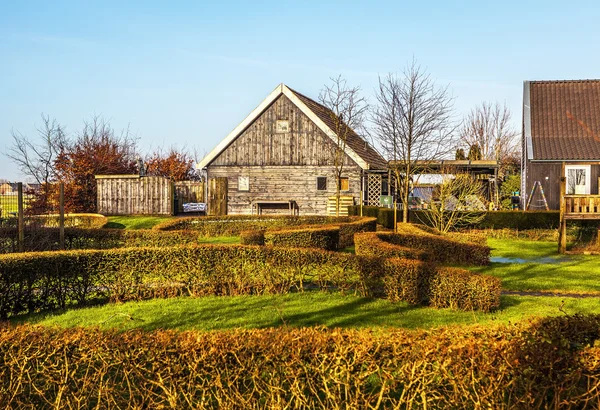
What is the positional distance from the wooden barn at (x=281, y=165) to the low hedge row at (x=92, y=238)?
17.7m

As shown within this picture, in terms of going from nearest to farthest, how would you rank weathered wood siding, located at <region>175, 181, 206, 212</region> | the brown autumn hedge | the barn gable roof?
the brown autumn hedge → the barn gable roof → weathered wood siding, located at <region>175, 181, 206, 212</region>

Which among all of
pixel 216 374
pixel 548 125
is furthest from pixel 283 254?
pixel 548 125

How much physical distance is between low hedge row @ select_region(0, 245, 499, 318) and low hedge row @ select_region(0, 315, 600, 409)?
5.80 m

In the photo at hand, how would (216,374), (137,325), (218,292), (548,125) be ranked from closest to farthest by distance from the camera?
1. (216,374)
2. (137,325)
3. (218,292)
4. (548,125)

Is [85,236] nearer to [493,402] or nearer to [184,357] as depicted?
[184,357]

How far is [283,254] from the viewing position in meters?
11.6

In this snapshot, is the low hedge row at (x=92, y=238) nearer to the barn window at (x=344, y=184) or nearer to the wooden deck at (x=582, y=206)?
the wooden deck at (x=582, y=206)

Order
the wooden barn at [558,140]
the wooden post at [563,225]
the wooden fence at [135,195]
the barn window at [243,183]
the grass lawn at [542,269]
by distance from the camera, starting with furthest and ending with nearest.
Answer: the wooden fence at [135,195] → the barn window at [243,183] → the wooden barn at [558,140] → the wooden post at [563,225] → the grass lawn at [542,269]

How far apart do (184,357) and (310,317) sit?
509 cm

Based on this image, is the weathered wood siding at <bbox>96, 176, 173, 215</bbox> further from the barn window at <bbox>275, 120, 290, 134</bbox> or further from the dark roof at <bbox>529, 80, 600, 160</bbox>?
the dark roof at <bbox>529, 80, 600, 160</bbox>

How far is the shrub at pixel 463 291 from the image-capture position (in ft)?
31.6

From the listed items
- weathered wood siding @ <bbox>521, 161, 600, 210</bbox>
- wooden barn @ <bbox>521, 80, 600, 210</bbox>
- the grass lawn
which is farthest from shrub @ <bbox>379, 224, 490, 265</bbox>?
weathered wood siding @ <bbox>521, 161, 600, 210</bbox>

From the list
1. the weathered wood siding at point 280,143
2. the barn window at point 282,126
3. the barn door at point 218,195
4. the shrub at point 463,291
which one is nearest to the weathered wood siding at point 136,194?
the barn door at point 218,195

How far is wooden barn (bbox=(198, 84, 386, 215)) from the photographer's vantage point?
112 ft
